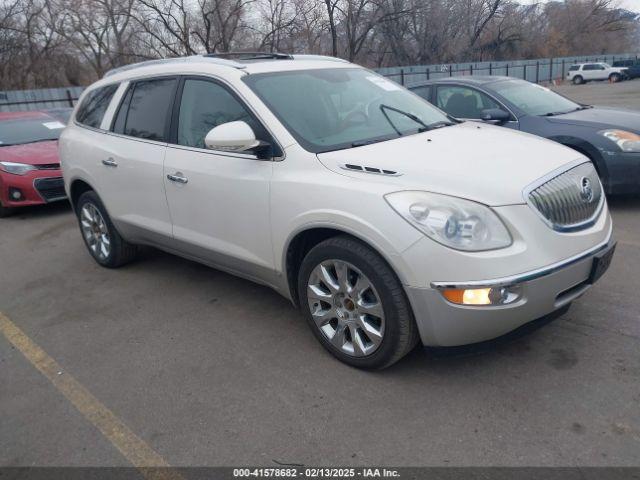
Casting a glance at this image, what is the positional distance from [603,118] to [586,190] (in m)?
3.51

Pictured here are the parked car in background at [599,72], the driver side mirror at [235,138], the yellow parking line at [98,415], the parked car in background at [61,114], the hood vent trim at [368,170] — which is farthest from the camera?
the parked car in background at [599,72]

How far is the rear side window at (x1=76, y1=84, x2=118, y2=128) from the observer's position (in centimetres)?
484

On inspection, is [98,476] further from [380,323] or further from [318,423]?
[380,323]

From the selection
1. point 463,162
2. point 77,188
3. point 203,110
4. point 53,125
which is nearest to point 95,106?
point 77,188

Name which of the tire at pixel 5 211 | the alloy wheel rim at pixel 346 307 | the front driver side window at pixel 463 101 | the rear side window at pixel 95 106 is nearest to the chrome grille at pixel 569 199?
the alloy wheel rim at pixel 346 307

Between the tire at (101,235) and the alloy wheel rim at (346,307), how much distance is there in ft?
8.35

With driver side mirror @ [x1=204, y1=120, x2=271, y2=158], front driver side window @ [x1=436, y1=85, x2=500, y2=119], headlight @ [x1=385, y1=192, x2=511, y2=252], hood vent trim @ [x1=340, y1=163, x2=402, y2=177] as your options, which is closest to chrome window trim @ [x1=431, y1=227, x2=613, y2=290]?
headlight @ [x1=385, y1=192, x2=511, y2=252]

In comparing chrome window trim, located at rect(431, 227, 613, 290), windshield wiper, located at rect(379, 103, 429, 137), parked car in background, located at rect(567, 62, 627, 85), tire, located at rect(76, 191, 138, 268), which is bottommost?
parked car in background, located at rect(567, 62, 627, 85)

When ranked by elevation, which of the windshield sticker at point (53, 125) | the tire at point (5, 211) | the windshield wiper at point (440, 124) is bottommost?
the tire at point (5, 211)

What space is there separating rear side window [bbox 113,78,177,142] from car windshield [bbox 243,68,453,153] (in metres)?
0.86

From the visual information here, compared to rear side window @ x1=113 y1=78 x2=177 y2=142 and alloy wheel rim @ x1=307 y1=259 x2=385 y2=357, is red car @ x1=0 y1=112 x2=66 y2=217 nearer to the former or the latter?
rear side window @ x1=113 y1=78 x2=177 y2=142

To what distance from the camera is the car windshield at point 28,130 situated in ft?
26.9

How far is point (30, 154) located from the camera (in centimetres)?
773

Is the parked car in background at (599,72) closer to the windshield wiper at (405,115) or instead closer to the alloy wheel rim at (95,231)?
the windshield wiper at (405,115)
